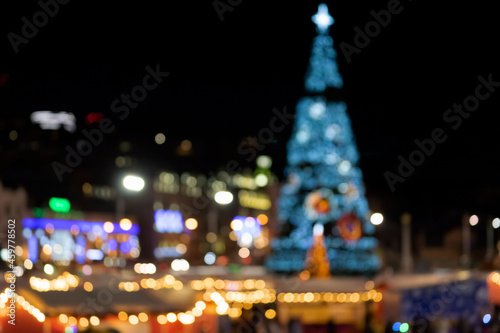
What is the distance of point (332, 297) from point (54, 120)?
2751cm

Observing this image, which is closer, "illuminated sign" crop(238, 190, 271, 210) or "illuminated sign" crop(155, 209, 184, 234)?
"illuminated sign" crop(155, 209, 184, 234)

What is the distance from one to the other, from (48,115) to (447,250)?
19.5 m

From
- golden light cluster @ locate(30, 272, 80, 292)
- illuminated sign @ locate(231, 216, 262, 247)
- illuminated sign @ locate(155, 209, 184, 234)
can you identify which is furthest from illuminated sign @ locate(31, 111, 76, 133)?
illuminated sign @ locate(231, 216, 262, 247)

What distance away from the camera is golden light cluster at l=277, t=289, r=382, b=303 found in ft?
52.2

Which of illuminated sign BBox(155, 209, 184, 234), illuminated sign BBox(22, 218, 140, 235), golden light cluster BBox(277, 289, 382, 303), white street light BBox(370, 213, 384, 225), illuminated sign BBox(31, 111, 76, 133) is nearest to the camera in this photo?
golden light cluster BBox(277, 289, 382, 303)

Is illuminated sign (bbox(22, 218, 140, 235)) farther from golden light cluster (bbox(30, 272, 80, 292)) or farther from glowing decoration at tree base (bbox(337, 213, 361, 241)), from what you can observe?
golden light cluster (bbox(30, 272, 80, 292))

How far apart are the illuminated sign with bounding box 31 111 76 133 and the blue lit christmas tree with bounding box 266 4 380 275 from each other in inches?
582

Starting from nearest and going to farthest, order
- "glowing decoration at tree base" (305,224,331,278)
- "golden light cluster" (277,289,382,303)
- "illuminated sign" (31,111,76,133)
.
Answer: "golden light cluster" (277,289,382,303), "glowing decoration at tree base" (305,224,331,278), "illuminated sign" (31,111,76,133)

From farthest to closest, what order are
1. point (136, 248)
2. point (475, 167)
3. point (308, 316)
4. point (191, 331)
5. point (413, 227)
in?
point (136, 248), point (413, 227), point (475, 167), point (308, 316), point (191, 331)

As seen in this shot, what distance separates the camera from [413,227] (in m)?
35.7

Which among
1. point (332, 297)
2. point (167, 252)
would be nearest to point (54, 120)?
point (167, 252)

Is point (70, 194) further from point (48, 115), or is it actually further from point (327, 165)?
point (327, 165)

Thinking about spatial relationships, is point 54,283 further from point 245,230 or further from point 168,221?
point 245,230

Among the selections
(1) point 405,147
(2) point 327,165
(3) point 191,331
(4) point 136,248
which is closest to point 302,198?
(2) point 327,165
